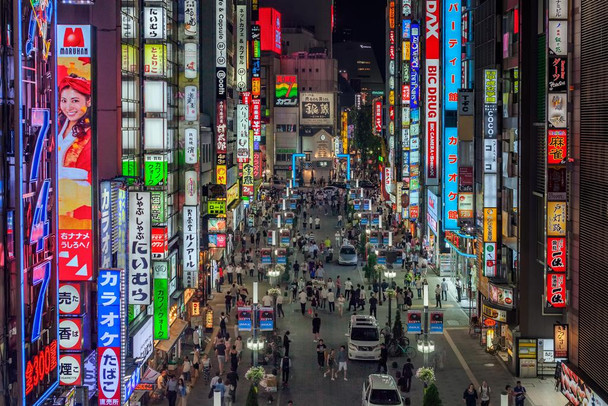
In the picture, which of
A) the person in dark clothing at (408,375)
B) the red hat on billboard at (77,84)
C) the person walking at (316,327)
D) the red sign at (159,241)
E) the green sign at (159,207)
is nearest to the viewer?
the red hat on billboard at (77,84)

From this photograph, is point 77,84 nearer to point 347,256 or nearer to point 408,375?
point 408,375

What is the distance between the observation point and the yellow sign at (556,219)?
29.9 metres

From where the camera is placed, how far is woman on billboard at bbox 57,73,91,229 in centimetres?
2509

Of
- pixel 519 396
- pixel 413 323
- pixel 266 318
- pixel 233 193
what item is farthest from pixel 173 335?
pixel 233 193

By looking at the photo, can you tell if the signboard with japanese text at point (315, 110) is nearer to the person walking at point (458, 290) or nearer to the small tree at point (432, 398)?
the person walking at point (458, 290)

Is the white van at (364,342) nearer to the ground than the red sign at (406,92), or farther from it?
nearer to the ground

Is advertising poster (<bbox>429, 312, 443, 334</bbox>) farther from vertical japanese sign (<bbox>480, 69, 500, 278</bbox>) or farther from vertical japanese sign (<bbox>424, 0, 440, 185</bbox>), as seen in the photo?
vertical japanese sign (<bbox>424, 0, 440, 185</bbox>)

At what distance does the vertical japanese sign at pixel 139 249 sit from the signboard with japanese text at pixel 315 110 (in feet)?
396

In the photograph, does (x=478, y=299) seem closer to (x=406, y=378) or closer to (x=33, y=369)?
(x=406, y=378)

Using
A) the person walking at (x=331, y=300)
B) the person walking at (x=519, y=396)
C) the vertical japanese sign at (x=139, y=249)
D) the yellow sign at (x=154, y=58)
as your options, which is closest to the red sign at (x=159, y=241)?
the vertical japanese sign at (x=139, y=249)

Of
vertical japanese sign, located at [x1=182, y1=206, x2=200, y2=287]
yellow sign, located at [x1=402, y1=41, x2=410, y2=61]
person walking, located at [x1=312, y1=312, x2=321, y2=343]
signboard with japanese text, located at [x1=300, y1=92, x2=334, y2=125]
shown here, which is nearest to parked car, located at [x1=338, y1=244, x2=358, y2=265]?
yellow sign, located at [x1=402, y1=41, x2=410, y2=61]

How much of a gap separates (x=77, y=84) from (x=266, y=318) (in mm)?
17224

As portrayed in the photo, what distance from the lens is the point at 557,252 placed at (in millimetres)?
30125

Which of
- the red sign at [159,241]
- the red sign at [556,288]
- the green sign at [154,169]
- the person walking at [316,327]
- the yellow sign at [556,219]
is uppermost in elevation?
the green sign at [154,169]
